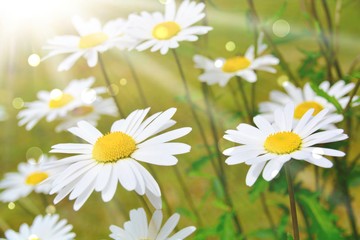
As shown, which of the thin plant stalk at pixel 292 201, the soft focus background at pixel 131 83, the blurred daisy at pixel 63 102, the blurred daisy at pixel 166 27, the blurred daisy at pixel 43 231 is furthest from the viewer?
the soft focus background at pixel 131 83

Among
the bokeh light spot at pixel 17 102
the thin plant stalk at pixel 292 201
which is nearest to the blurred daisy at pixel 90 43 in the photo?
the thin plant stalk at pixel 292 201

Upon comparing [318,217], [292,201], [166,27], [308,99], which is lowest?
[318,217]

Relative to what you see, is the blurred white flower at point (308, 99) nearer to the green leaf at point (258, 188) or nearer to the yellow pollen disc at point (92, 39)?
the green leaf at point (258, 188)

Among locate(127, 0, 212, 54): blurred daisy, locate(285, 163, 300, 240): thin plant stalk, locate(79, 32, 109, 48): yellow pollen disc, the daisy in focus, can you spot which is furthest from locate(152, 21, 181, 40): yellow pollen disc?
locate(285, 163, 300, 240): thin plant stalk

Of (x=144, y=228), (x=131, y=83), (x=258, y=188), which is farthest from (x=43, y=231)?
(x=131, y=83)

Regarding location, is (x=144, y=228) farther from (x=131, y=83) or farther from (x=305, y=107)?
(x=131, y=83)

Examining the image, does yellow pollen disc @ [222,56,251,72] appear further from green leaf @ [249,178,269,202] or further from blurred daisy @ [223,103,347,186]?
blurred daisy @ [223,103,347,186]

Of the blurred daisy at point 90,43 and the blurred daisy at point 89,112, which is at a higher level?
the blurred daisy at point 90,43

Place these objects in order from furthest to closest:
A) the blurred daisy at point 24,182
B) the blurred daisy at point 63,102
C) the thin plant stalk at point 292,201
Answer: the blurred daisy at point 24,182 → the blurred daisy at point 63,102 → the thin plant stalk at point 292,201
